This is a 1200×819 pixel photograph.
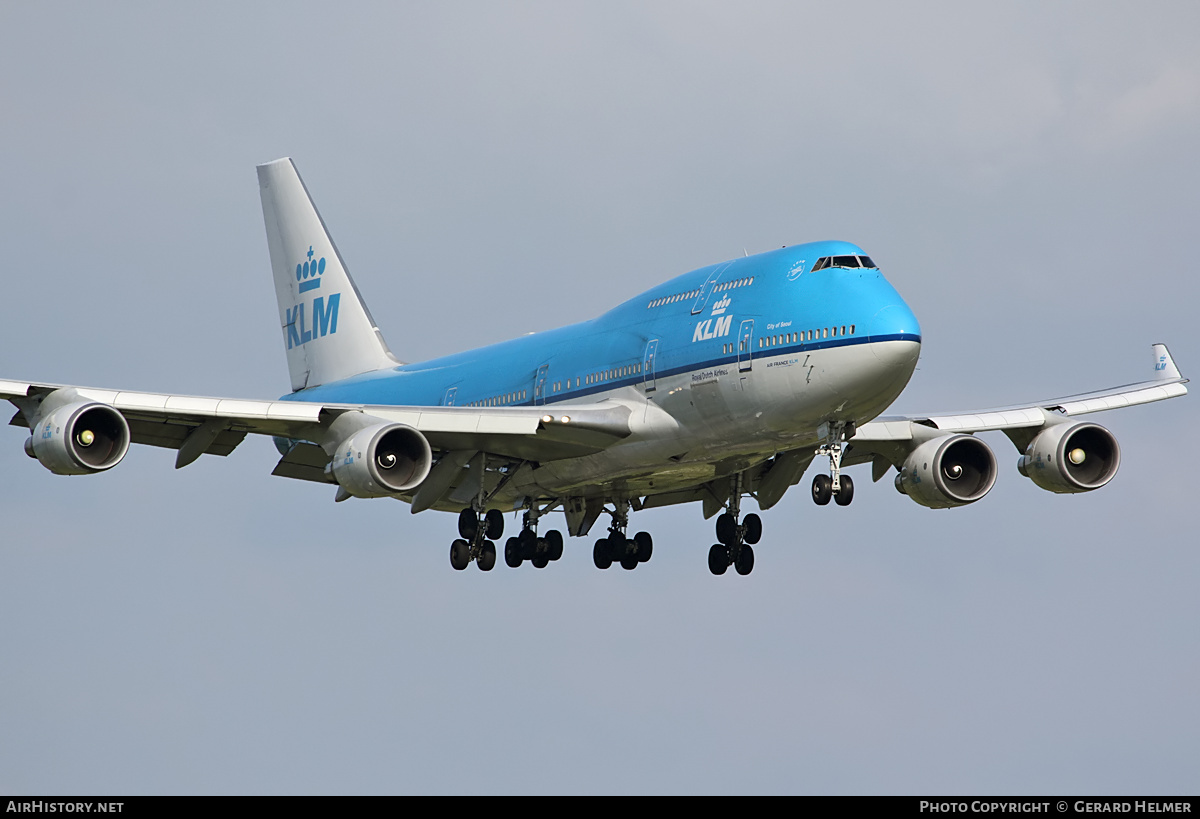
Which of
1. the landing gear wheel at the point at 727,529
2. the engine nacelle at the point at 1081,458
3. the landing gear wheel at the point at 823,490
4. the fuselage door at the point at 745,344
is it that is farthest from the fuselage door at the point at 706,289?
the engine nacelle at the point at 1081,458

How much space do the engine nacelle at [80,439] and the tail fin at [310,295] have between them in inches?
670

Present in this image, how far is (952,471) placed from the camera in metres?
43.3

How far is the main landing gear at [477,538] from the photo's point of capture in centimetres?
4309

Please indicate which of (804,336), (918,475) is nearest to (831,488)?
(804,336)

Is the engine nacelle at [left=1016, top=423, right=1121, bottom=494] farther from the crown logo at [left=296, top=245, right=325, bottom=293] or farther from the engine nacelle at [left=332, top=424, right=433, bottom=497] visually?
the crown logo at [left=296, top=245, right=325, bottom=293]

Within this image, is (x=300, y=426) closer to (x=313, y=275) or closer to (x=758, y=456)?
(x=758, y=456)

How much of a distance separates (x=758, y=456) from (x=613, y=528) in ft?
23.2

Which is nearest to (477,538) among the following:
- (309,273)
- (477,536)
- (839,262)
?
(477,536)

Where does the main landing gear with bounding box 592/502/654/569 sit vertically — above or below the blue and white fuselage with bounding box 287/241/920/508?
below

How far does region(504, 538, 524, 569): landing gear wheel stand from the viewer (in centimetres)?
4525

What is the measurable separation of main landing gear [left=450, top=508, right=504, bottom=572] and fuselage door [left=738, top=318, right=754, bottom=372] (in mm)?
8837

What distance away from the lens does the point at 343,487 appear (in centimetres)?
3875

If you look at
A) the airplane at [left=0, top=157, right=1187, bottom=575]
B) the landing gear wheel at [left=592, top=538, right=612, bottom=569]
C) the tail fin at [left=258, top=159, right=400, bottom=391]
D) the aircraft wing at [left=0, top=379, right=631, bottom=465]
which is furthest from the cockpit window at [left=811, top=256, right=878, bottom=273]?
the tail fin at [left=258, top=159, right=400, bottom=391]

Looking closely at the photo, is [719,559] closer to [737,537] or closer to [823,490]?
[737,537]
